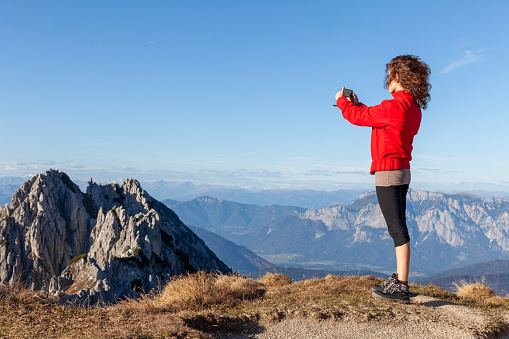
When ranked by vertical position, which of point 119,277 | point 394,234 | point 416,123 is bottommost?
point 119,277

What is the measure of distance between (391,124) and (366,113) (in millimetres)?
624

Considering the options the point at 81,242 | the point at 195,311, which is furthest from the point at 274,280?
the point at 81,242

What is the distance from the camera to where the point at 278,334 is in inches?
314

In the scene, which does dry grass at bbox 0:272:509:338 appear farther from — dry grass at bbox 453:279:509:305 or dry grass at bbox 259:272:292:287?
dry grass at bbox 259:272:292:287

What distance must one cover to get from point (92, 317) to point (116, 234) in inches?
3439

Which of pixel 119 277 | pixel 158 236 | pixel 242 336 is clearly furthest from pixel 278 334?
pixel 158 236

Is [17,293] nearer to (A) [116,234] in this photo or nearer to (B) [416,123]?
(B) [416,123]

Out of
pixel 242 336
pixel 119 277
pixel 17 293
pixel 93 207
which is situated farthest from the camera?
pixel 93 207

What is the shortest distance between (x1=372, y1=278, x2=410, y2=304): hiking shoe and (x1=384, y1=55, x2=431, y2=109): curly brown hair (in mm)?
4722

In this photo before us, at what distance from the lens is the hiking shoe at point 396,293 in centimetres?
948

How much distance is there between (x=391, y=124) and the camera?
8219 mm

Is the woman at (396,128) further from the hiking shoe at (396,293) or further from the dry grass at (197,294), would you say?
the dry grass at (197,294)

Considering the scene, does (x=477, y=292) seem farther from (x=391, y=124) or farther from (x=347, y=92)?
(x=347, y=92)

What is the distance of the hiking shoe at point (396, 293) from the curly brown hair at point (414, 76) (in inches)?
186
